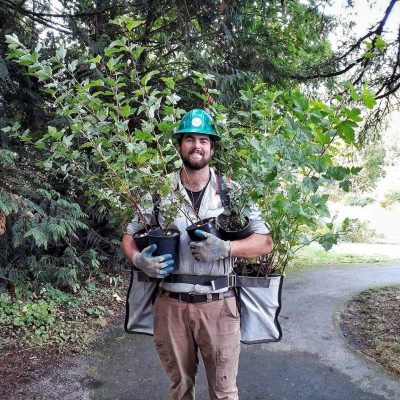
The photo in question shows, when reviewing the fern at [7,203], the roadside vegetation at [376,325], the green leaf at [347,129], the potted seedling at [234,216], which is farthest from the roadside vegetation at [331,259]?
the green leaf at [347,129]

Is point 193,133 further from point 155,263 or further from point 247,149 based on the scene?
point 155,263

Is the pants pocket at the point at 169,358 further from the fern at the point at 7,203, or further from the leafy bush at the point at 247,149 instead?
the fern at the point at 7,203

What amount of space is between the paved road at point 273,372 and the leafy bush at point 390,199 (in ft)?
58.2

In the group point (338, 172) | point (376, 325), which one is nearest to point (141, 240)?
point (338, 172)

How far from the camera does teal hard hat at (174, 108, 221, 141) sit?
89.3 inches

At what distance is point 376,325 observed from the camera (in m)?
4.82

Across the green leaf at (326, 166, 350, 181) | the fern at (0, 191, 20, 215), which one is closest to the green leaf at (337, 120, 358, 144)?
the green leaf at (326, 166, 350, 181)

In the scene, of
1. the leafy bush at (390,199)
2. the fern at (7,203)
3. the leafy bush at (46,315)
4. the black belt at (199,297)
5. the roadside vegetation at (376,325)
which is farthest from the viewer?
the leafy bush at (390,199)

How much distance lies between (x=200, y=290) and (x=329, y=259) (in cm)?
819

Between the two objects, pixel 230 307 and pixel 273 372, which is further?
pixel 273 372

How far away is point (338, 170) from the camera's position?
1.77 meters

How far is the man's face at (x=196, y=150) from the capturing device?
228 centimetres

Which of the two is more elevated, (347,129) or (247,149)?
(347,129)

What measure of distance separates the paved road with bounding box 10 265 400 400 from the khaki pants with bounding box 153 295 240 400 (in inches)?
41.4
